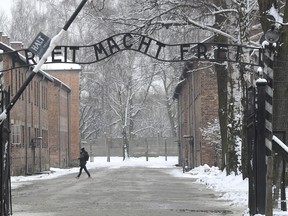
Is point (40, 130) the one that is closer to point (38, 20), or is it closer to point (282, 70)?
point (38, 20)

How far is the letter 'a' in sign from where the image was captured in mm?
12484

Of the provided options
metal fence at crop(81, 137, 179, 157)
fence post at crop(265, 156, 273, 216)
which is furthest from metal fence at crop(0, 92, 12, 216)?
metal fence at crop(81, 137, 179, 157)

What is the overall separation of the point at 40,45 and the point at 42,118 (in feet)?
139

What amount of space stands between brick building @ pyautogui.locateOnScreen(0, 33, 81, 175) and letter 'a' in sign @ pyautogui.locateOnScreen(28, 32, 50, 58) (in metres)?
20.0

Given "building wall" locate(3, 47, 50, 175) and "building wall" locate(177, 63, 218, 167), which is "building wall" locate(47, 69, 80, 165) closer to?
"building wall" locate(3, 47, 50, 175)

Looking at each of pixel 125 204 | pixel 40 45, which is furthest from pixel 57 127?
pixel 40 45

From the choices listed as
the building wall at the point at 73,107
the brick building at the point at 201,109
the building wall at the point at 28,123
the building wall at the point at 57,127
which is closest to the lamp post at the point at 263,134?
the brick building at the point at 201,109

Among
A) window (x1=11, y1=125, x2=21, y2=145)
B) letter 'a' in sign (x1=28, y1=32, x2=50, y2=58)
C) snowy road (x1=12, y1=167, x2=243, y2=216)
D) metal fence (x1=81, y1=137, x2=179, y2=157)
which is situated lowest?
→ snowy road (x1=12, y1=167, x2=243, y2=216)

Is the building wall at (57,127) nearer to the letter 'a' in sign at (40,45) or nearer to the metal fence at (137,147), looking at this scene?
the metal fence at (137,147)

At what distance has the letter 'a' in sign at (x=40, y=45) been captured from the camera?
1248cm

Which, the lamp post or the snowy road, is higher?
the lamp post

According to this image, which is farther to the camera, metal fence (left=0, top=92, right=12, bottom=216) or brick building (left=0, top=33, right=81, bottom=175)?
brick building (left=0, top=33, right=81, bottom=175)

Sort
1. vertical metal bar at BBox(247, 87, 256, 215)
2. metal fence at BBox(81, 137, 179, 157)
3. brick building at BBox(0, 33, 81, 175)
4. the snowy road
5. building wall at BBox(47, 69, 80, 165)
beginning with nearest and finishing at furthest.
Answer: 1. vertical metal bar at BBox(247, 87, 256, 215)
2. the snowy road
3. brick building at BBox(0, 33, 81, 175)
4. building wall at BBox(47, 69, 80, 165)
5. metal fence at BBox(81, 137, 179, 157)

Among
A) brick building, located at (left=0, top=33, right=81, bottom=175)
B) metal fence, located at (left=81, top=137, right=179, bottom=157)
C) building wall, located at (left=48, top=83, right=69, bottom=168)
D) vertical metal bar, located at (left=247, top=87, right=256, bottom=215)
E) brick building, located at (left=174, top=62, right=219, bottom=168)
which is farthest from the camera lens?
metal fence, located at (left=81, top=137, right=179, bottom=157)
